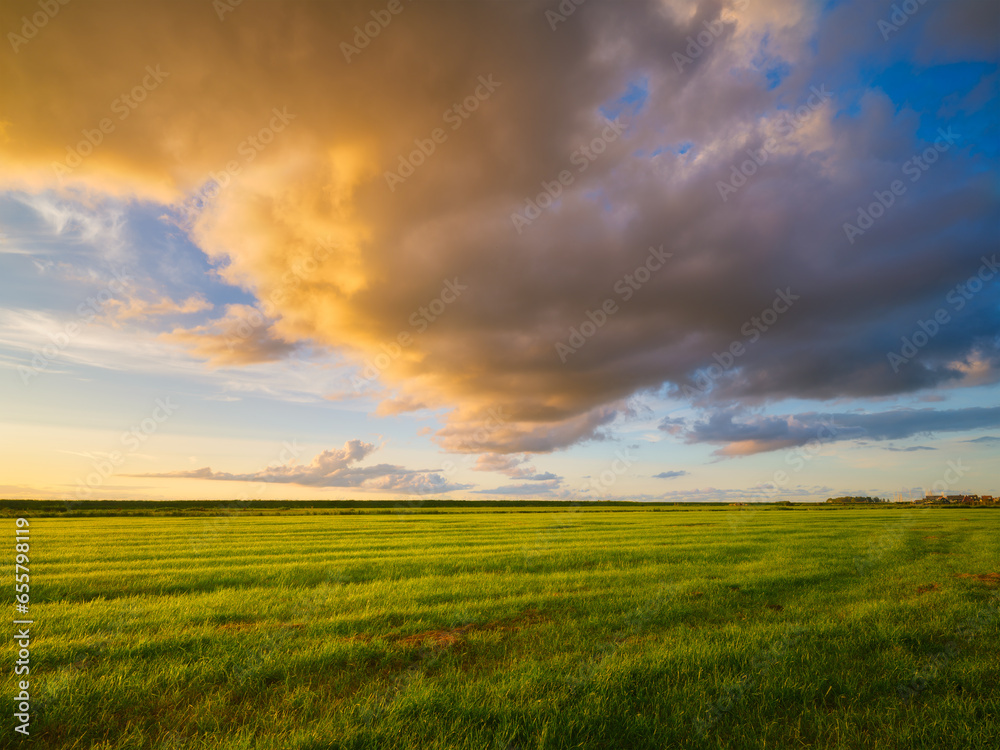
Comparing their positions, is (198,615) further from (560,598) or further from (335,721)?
(560,598)

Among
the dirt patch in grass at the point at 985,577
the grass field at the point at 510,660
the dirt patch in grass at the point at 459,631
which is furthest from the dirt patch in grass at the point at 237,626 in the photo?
the dirt patch in grass at the point at 985,577

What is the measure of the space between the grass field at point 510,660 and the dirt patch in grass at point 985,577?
0.23 m

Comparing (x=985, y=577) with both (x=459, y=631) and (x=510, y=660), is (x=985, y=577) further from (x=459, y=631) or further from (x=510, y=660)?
(x=459, y=631)

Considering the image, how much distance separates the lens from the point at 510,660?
21.1 ft

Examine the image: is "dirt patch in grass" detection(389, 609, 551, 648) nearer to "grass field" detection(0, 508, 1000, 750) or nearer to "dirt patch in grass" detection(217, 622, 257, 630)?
"grass field" detection(0, 508, 1000, 750)

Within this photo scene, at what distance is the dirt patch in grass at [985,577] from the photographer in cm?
1232

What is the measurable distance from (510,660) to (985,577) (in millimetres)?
15492

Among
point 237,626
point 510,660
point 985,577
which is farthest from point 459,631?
point 985,577

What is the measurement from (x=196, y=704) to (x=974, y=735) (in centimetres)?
836

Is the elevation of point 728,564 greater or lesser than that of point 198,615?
lesser

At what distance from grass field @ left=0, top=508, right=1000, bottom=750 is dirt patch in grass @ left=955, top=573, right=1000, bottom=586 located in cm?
23

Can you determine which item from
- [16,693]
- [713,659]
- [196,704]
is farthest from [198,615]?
[713,659]

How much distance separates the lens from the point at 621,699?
17.0 feet

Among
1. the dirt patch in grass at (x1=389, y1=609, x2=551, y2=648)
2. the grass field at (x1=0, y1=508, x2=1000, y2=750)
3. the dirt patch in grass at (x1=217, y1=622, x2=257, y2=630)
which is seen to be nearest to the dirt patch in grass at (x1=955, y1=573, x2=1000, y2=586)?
the grass field at (x1=0, y1=508, x2=1000, y2=750)
